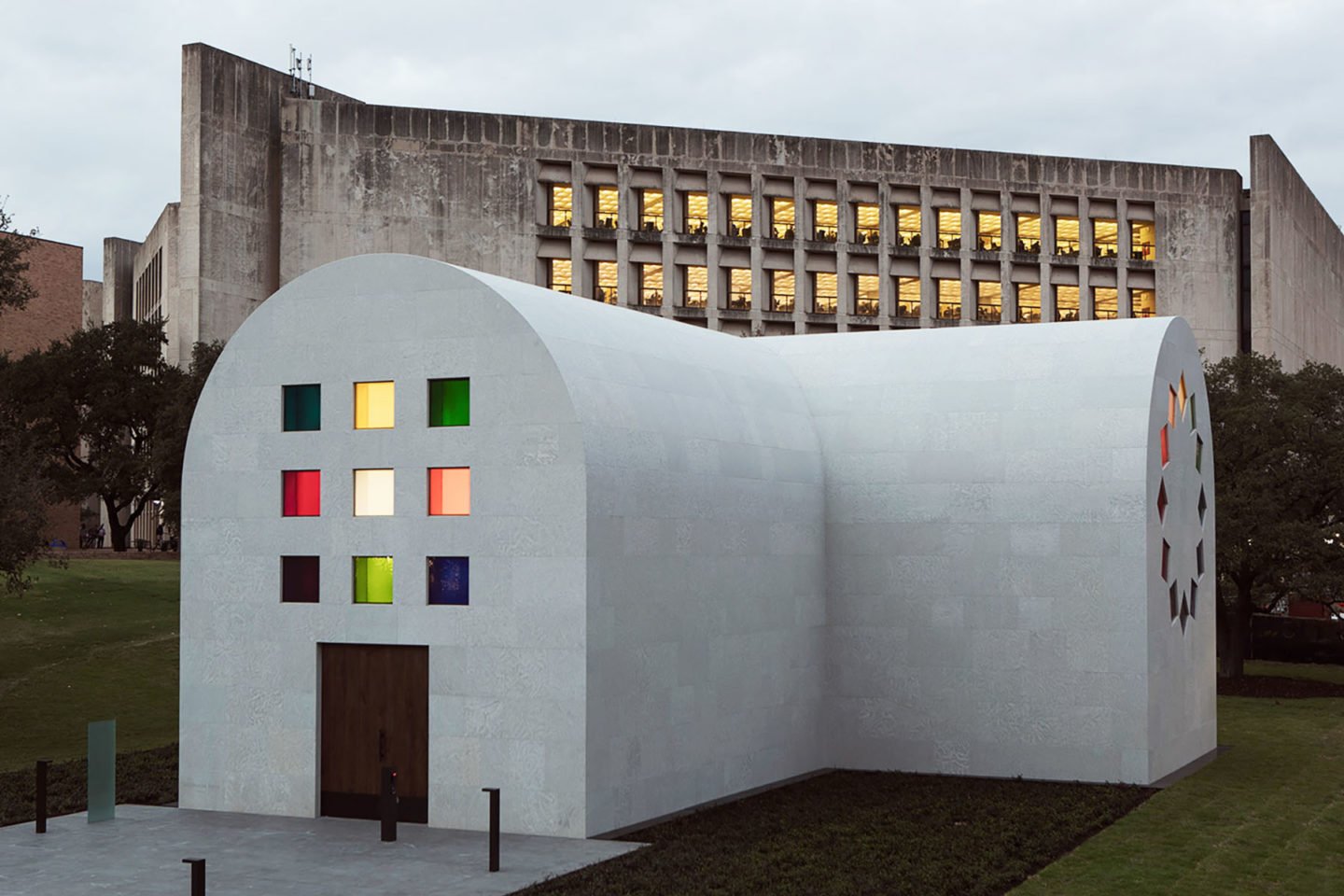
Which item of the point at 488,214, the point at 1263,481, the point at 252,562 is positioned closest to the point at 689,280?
the point at 488,214

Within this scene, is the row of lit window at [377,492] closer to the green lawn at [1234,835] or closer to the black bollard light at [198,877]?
the black bollard light at [198,877]

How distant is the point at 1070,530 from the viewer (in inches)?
918

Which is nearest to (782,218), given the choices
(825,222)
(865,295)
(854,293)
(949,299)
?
(825,222)

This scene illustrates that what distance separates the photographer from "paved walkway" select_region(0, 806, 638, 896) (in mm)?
15469

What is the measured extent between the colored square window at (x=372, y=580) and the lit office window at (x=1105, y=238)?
223 ft

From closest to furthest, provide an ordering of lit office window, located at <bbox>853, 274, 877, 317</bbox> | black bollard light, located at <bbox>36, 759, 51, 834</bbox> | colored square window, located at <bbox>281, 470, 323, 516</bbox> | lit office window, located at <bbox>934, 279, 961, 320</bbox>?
1. black bollard light, located at <bbox>36, 759, 51, 834</bbox>
2. colored square window, located at <bbox>281, 470, 323, 516</bbox>
3. lit office window, located at <bbox>853, 274, 877, 317</bbox>
4. lit office window, located at <bbox>934, 279, 961, 320</bbox>

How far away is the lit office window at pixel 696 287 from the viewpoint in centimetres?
7612

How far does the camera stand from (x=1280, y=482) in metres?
39.0

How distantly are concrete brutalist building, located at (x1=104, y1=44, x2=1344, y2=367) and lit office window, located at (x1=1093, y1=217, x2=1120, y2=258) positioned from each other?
115mm

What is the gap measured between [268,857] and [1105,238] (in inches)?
2834

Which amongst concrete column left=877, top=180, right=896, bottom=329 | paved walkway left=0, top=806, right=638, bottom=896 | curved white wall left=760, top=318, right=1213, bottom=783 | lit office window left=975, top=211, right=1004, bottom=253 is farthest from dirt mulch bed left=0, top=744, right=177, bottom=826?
lit office window left=975, top=211, right=1004, bottom=253

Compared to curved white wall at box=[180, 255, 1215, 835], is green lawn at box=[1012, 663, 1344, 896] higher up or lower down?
lower down

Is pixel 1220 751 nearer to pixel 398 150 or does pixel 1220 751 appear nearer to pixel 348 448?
pixel 348 448

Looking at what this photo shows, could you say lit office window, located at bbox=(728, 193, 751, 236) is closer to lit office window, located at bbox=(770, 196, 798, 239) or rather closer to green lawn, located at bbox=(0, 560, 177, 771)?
lit office window, located at bbox=(770, 196, 798, 239)
